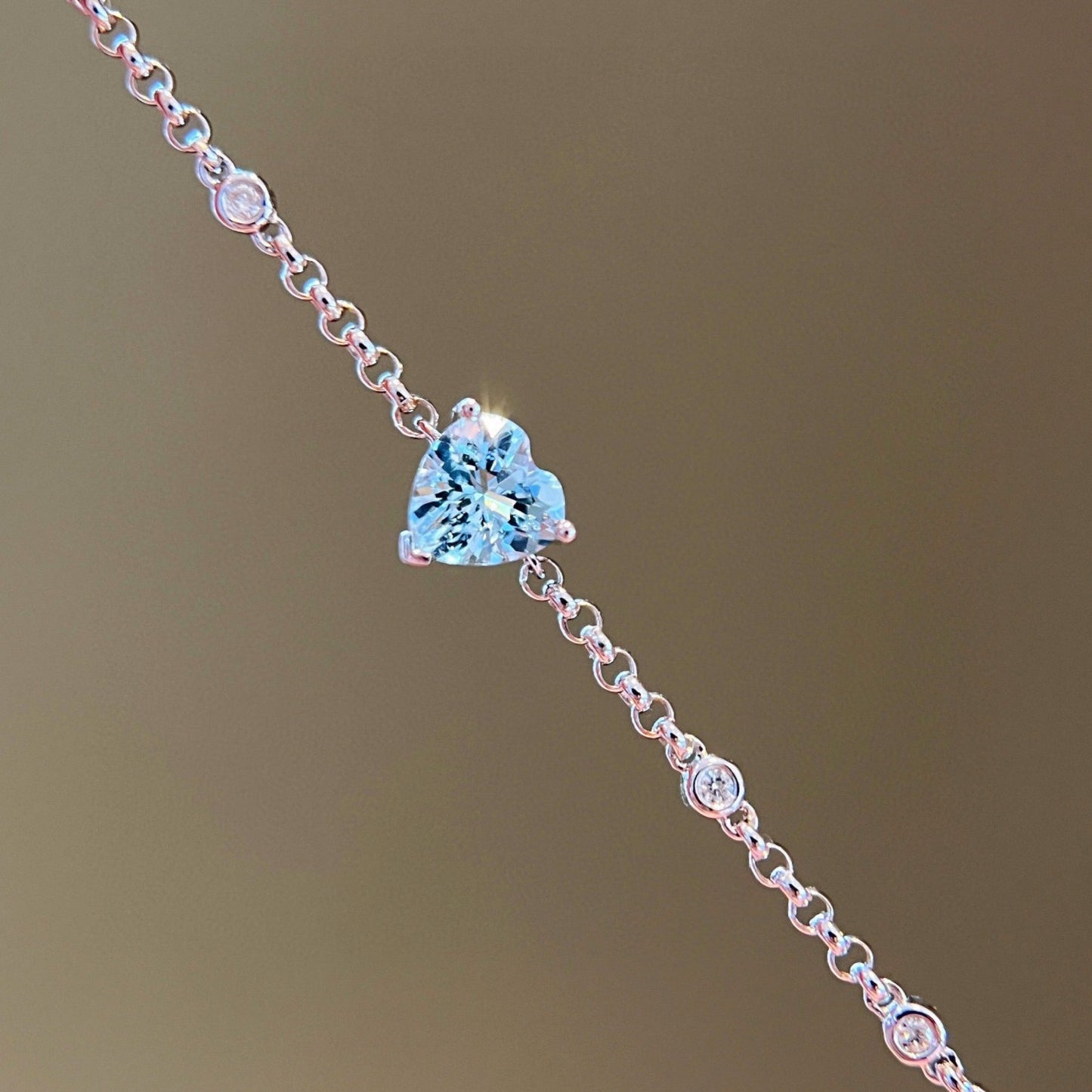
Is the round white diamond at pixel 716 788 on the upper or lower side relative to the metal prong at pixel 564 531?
lower

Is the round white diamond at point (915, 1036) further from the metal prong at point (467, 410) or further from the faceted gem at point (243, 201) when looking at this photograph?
the faceted gem at point (243, 201)

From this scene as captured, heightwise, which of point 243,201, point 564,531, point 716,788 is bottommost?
point 716,788

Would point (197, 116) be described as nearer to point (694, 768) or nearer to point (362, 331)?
point (362, 331)

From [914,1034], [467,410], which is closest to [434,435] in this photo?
Answer: [467,410]

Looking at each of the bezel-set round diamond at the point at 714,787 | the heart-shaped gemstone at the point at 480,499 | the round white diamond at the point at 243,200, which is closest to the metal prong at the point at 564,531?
the heart-shaped gemstone at the point at 480,499

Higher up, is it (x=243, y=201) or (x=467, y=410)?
(x=243, y=201)

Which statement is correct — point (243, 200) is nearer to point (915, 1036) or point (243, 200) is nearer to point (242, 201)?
point (242, 201)
